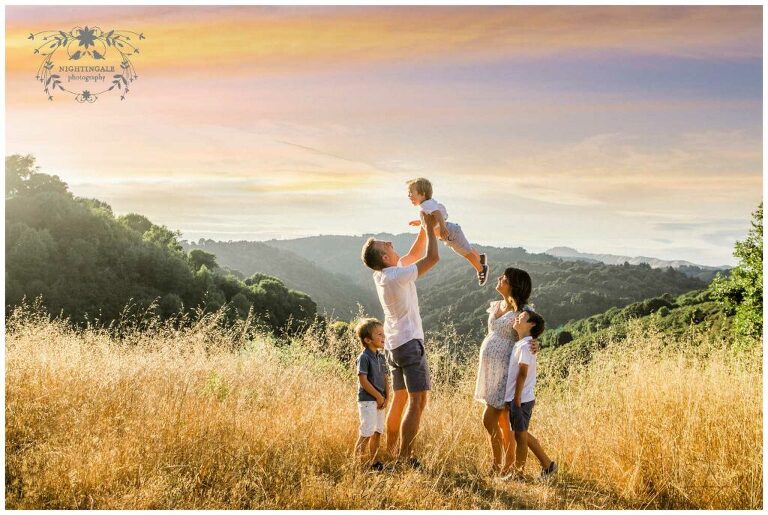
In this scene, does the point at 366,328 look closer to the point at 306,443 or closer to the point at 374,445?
the point at 374,445

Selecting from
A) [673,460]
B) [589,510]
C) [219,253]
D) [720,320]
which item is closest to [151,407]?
[589,510]

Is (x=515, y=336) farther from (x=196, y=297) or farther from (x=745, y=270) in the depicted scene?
(x=196, y=297)

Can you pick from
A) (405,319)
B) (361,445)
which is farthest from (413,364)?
(361,445)

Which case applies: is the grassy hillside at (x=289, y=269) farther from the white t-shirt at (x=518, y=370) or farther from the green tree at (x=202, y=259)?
the white t-shirt at (x=518, y=370)

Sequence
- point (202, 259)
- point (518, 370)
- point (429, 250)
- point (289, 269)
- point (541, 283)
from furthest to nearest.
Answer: point (289, 269) → point (541, 283) → point (202, 259) → point (518, 370) → point (429, 250)

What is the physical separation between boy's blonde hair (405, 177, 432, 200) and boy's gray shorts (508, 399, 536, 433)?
160 cm

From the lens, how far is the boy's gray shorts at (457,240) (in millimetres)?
4477

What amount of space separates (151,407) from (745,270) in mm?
14508

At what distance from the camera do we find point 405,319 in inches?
170

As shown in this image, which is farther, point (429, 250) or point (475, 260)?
point (475, 260)

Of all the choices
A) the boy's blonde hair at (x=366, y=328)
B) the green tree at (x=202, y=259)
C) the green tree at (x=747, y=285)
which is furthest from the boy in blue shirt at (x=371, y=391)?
the green tree at (x=202, y=259)

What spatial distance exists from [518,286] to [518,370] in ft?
1.92

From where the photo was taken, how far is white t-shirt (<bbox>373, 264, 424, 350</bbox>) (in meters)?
4.20

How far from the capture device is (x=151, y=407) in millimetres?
4844
